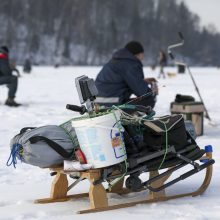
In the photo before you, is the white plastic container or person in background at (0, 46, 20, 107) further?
person in background at (0, 46, 20, 107)

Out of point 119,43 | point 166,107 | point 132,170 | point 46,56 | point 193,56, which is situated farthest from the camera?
point 193,56

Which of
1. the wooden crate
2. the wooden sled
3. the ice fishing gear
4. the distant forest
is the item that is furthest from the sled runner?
the distant forest

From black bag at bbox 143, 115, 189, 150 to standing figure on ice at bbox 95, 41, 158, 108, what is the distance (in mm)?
2172

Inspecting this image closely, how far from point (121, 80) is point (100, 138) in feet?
9.28

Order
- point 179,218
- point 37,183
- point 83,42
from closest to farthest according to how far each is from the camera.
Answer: point 179,218 < point 37,183 < point 83,42

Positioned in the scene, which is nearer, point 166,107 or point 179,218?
point 179,218

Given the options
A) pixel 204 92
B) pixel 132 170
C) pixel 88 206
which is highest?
pixel 132 170

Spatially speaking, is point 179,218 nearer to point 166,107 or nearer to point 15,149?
point 15,149

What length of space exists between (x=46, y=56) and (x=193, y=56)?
144ft

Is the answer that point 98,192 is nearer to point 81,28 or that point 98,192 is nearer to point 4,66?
point 4,66

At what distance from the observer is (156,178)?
4.40 metres

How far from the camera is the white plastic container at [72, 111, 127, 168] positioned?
13.4 feet

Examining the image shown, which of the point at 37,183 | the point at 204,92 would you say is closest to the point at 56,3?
the point at 204,92

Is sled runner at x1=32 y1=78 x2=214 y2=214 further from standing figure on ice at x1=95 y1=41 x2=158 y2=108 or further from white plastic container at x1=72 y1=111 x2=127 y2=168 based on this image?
standing figure on ice at x1=95 y1=41 x2=158 y2=108
